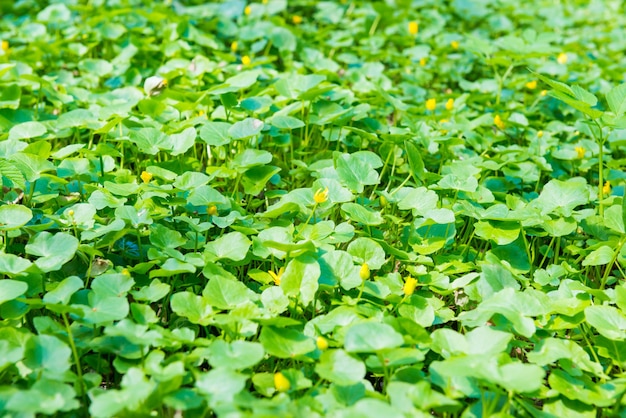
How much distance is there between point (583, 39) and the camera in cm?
354

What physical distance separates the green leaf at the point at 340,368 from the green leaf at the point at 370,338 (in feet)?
0.07

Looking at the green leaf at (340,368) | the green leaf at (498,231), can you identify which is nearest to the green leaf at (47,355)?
the green leaf at (340,368)

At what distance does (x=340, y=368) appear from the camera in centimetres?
124

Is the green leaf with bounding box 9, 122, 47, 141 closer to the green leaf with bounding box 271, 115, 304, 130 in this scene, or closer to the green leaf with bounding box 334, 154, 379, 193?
the green leaf with bounding box 271, 115, 304, 130

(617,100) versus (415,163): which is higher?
(617,100)

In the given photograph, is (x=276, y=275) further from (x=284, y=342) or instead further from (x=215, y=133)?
(x=215, y=133)

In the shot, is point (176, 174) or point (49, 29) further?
point (49, 29)

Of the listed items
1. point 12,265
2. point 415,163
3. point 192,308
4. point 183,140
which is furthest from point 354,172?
point 12,265

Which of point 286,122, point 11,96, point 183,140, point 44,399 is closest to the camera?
point 44,399

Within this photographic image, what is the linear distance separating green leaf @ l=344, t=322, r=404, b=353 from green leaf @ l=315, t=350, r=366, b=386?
22 mm

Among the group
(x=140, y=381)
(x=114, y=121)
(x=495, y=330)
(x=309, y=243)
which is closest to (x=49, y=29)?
(x=114, y=121)

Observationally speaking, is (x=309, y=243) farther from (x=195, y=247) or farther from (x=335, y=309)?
(x=195, y=247)

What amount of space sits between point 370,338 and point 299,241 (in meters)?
0.42

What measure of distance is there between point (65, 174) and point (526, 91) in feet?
6.31
